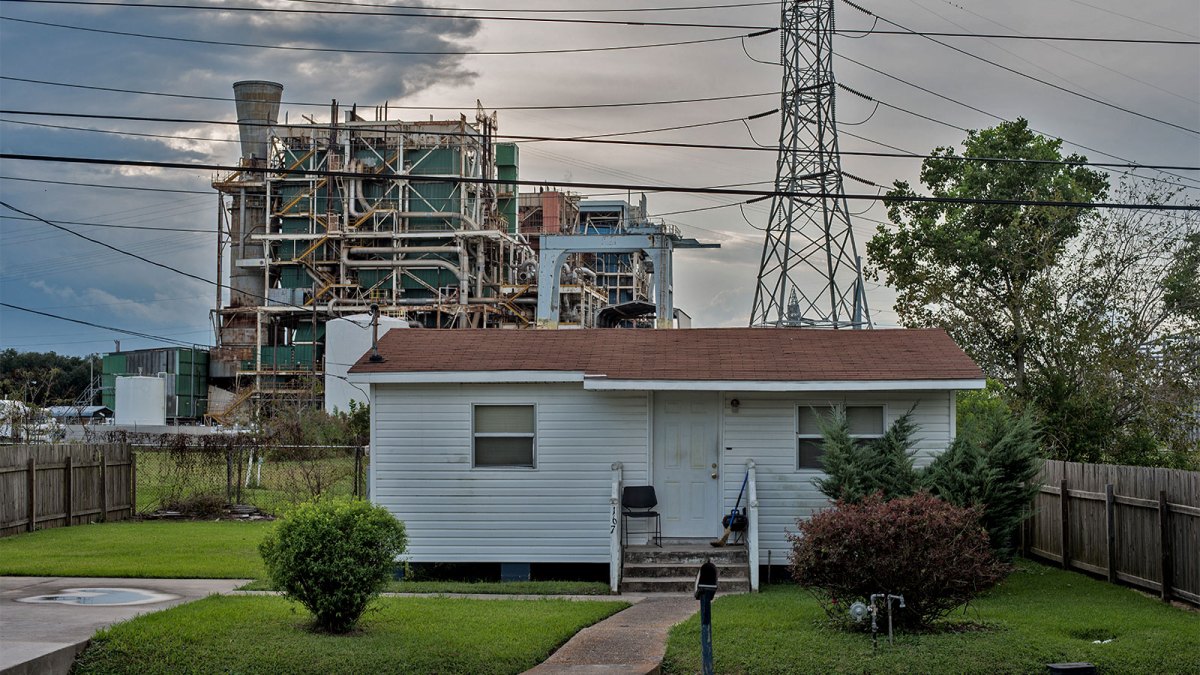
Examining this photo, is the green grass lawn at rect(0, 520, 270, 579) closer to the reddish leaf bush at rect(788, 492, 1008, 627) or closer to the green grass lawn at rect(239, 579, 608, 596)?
the green grass lawn at rect(239, 579, 608, 596)

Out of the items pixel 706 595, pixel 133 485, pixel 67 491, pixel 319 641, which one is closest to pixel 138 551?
pixel 67 491

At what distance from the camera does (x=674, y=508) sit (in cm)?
1875

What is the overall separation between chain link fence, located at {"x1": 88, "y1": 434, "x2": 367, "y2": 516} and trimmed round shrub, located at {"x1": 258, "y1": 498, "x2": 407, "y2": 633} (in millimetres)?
12954

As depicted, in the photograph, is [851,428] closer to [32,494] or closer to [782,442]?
[782,442]

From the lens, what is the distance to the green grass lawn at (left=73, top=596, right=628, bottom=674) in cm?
1138

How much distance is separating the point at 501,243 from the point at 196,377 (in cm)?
2014

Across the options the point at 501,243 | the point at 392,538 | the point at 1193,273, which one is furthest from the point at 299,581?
the point at 501,243

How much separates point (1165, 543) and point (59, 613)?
1374 centimetres

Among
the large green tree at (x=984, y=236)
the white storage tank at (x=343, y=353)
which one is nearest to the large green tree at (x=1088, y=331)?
the large green tree at (x=984, y=236)

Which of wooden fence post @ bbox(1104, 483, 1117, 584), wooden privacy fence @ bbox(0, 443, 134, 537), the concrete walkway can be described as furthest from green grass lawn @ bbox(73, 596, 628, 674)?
wooden privacy fence @ bbox(0, 443, 134, 537)

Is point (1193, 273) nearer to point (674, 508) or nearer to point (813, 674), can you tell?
point (674, 508)

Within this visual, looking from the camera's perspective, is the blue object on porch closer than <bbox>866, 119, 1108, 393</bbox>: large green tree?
Yes

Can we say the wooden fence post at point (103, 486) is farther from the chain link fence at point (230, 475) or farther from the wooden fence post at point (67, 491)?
the wooden fence post at point (67, 491)

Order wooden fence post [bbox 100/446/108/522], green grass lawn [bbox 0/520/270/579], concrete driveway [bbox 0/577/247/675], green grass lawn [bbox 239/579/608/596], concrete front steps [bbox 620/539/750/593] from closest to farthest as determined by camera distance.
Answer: concrete driveway [bbox 0/577/247/675]
green grass lawn [bbox 239/579/608/596]
concrete front steps [bbox 620/539/750/593]
green grass lawn [bbox 0/520/270/579]
wooden fence post [bbox 100/446/108/522]
